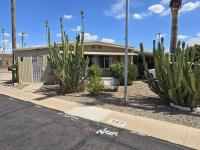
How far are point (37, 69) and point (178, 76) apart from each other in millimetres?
11111

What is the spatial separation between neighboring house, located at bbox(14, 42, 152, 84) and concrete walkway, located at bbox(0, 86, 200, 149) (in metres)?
7.15

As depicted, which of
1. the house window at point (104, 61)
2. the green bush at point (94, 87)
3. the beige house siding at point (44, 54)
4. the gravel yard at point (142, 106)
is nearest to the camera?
the gravel yard at point (142, 106)

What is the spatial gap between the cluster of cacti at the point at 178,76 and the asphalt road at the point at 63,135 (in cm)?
354

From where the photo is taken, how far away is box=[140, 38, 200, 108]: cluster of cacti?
A: 9.03 meters

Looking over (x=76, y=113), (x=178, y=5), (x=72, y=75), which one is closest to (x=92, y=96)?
(x=72, y=75)

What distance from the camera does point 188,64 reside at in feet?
31.4

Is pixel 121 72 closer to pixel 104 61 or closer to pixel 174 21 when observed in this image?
pixel 104 61

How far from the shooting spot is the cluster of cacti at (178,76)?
9031 mm

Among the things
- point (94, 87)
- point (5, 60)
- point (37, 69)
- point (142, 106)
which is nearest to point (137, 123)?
point (142, 106)

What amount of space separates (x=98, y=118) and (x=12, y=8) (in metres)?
17.0

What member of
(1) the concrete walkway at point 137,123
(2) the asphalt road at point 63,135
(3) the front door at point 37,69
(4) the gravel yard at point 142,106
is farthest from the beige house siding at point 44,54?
(2) the asphalt road at point 63,135

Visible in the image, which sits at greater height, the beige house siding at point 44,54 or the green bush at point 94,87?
the beige house siding at point 44,54

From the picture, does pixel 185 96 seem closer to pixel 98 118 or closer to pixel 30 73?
pixel 98 118

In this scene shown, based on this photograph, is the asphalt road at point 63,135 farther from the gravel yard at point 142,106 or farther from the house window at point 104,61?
the house window at point 104,61
